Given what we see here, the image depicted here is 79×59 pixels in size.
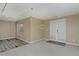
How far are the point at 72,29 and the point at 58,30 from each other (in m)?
1.22

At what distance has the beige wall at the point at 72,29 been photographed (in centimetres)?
424

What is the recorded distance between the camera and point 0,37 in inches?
257

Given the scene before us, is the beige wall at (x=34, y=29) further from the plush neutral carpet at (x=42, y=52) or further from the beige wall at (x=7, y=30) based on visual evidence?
the beige wall at (x=7, y=30)

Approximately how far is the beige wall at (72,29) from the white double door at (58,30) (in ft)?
1.14

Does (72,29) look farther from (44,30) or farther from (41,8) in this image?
(41,8)

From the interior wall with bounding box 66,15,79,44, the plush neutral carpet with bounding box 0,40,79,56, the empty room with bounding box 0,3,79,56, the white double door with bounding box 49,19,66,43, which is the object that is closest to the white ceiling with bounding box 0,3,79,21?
the empty room with bounding box 0,3,79,56

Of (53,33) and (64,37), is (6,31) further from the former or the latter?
(64,37)

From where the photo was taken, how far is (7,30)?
7.07m

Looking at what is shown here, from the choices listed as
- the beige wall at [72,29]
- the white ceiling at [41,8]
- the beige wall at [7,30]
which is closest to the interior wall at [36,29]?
the white ceiling at [41,8]

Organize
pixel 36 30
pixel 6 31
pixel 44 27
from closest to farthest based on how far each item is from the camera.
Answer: pixel 36 30, pixel 44 27, pixel 6 31

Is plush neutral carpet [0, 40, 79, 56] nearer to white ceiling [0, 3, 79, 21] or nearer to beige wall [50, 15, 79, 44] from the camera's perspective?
Result: beige wall [50, 15, 79, 44]

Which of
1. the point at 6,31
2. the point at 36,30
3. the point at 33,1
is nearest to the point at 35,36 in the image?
the point at 36,30

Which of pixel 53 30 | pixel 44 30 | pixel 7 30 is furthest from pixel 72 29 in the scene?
pixel 7 30

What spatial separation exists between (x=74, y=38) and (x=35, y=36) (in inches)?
112
